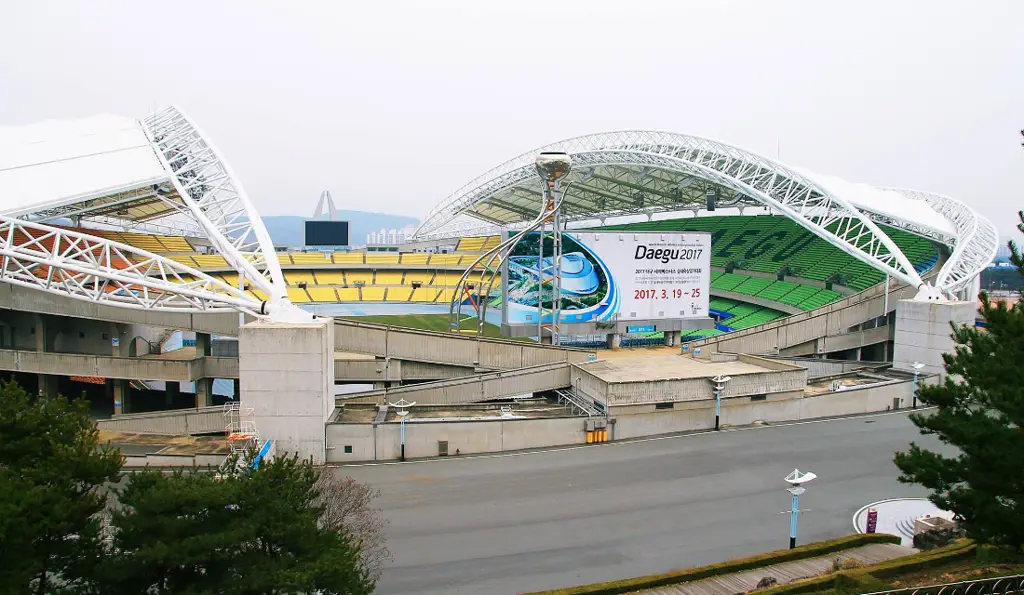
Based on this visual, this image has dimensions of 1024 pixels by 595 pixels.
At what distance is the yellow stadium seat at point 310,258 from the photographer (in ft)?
229

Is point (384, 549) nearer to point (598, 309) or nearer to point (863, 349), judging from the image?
point (598, 309)

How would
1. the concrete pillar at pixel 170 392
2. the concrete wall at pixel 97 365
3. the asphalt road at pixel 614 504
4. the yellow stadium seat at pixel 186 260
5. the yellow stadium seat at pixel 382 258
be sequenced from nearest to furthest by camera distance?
1. the asphalt road at pixel 614 504
2. the concrete wall at pixel 97 365
3. the concrete pillar at pixel 170 392
4. the yellow stadium seat at pixel 186 260
5. the yellow stadium seat at pixel 382 258

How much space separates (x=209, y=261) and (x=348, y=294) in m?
12.4

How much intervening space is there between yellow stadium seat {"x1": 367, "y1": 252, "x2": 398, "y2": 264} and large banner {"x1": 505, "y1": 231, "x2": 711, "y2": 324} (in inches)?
1549

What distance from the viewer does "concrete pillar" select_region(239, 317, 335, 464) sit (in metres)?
22.1

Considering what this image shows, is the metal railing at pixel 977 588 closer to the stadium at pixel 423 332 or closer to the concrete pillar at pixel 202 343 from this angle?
the stadium at pixel 423 332

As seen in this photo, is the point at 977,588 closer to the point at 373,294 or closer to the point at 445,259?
the point at 373,294

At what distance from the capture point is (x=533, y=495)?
1956 centimetres

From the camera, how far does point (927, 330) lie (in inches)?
1288

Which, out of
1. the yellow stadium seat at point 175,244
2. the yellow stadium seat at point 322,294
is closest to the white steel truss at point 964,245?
the yellow stadium seat at point 322,294

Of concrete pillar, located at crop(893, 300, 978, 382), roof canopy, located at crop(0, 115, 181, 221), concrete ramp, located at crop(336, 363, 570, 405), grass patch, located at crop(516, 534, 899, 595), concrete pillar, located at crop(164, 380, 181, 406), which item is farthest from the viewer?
concrete pillar, located at crop(164, 380, 181, 406)

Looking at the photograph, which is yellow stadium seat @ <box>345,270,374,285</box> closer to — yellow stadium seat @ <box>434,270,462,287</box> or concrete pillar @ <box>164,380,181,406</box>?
yellow stadium seat @ <box>434,270,462,287</box>

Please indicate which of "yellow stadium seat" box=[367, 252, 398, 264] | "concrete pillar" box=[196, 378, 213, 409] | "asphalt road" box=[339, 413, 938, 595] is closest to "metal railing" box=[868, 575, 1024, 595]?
"asphalt road" box=[339, 413, 938, 595]

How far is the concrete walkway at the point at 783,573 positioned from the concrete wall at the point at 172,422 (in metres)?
19.7
